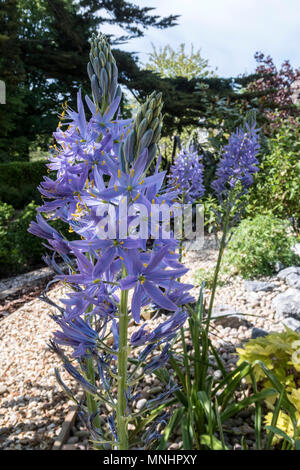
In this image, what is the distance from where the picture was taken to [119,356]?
1.12 metres

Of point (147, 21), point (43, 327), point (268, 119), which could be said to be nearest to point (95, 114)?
point (43, 327)

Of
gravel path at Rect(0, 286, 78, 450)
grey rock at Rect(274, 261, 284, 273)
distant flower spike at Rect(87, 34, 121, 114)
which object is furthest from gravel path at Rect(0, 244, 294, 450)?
distant flower spike at Rect(87, 34, 121, 114)

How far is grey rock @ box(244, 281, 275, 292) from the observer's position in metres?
3.93

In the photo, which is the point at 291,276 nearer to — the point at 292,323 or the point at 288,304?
the point at 288,304

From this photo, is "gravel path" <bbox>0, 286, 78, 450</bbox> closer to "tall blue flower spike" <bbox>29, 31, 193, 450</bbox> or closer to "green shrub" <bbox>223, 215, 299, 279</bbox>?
"tall blue flower spike" <bbox>29, 31, 193, 450</bbox>

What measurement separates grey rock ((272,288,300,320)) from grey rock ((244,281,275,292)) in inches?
14.8

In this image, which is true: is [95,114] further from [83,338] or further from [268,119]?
[268,119]

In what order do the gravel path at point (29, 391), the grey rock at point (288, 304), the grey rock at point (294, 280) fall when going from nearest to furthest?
the gravel path at point (29, 391), the grey rock at point (288, 304), the grey rock at point (294, 280)

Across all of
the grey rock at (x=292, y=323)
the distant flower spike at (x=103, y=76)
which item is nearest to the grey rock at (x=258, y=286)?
the grey rock at (x=292, y=323)

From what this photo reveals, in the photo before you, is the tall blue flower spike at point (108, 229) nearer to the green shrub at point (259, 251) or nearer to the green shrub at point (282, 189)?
the green shrub at point (259, 251)

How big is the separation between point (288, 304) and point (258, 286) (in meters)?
0.64

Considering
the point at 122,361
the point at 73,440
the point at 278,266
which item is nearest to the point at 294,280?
the point at 278,266

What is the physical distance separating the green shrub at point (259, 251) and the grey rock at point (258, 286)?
242 millimetres

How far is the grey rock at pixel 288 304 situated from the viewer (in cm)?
330
